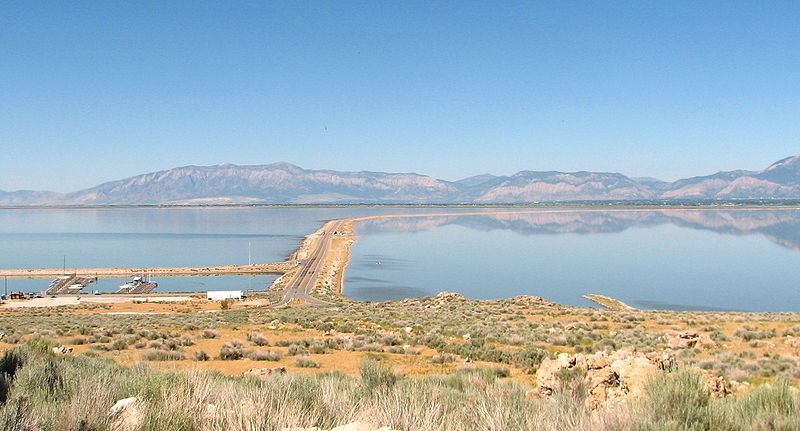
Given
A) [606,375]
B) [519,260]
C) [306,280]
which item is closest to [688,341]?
[606,375]

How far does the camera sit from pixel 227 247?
9350cm

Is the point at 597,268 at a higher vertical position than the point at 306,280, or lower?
lower

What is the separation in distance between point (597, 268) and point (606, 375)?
58.3m

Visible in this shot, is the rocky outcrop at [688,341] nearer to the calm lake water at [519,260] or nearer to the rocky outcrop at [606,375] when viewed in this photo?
the rocky outcrop at [606,375]

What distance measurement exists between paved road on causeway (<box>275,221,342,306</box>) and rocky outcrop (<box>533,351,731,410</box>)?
1200 inches

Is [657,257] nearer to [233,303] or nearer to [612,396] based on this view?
[233,303]

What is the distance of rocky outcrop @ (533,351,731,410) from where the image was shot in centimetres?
601

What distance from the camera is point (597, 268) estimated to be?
61875mm

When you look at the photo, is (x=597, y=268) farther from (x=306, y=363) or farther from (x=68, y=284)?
(x=306, y=363)

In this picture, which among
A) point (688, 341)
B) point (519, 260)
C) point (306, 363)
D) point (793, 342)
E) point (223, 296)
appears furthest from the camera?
point (519, 260)

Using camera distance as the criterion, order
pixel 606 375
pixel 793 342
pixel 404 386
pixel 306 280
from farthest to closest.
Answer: pixel 306 280, pixel 793 342, pixel 606 375, pixel 404 386

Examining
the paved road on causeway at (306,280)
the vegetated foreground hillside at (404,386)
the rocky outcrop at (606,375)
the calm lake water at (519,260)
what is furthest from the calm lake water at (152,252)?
the rocky outcrop at (606,375)

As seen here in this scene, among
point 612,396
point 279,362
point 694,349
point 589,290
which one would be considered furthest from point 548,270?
point 612,396

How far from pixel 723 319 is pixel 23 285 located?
196 feet
